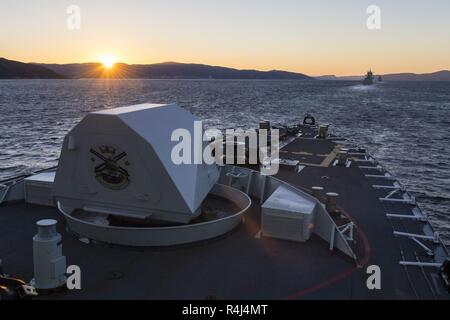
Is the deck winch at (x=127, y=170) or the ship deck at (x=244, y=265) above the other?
the deck winch at (x=127, y=170)

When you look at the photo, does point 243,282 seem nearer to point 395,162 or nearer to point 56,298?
point 56,298

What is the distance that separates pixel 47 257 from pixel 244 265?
5.88m

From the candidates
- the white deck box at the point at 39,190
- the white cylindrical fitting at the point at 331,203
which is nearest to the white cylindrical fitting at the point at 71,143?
the white deck box at the point at 39,190

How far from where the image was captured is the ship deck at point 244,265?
12.1 metres

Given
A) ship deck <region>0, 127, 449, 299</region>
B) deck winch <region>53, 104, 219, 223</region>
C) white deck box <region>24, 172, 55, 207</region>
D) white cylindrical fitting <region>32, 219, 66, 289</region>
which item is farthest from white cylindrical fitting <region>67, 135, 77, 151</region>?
white deck box <region>24, 172, 55, 207</region>

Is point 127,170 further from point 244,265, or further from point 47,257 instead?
point 244,265

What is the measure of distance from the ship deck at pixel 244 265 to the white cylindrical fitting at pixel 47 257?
17.0 inches

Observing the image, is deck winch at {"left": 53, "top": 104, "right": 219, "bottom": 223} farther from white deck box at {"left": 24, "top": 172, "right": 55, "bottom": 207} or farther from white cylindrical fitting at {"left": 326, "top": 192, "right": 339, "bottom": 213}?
white cylindrical fitting at {"left": 326, "top": 192, "right": 339, "bottom": 213}

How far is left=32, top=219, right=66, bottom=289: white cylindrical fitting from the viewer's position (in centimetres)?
1160

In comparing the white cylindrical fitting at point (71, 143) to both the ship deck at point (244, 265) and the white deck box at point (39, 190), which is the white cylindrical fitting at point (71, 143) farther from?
the white deck box at point (39, 190)

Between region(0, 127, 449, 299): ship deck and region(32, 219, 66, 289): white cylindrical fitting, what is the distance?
1.42ft

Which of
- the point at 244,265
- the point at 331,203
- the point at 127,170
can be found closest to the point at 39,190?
the point at 127,170

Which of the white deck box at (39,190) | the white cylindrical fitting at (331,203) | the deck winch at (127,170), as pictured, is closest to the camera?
the deck winch at (127,170)
